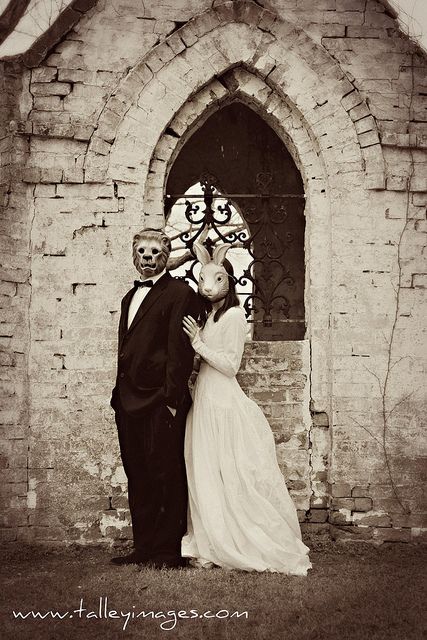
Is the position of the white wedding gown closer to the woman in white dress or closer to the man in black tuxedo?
the woman in white dress

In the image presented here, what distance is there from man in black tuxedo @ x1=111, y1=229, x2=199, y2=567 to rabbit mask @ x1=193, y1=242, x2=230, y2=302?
20cm

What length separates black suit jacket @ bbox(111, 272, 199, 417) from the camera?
6.24 metres

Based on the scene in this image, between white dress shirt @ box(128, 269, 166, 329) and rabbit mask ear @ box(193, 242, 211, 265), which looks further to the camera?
rabbit mask ear @ box(193, 242, 211, 265)

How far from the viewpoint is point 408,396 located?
25.0 feet

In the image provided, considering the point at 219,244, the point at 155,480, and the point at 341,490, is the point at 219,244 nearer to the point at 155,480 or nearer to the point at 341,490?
the point at 155,480

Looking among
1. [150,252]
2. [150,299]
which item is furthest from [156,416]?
[150,252]

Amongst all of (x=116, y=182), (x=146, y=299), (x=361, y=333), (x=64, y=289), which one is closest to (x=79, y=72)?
(x=116, y=182)

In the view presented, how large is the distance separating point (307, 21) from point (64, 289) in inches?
130

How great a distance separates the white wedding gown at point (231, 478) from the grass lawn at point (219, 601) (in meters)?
0.20

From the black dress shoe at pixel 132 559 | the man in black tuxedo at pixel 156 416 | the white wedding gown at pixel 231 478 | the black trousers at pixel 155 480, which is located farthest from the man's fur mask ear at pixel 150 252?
the black dress shoe at pixel 132 559

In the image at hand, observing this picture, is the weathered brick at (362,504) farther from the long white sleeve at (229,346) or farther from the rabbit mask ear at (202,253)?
the rabbit mask ear at (202,253)

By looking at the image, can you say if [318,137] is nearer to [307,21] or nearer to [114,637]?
[307,21]

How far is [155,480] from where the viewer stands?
20.8 feet

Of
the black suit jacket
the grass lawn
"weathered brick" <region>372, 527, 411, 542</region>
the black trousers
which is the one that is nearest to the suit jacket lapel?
the black suit jacket
